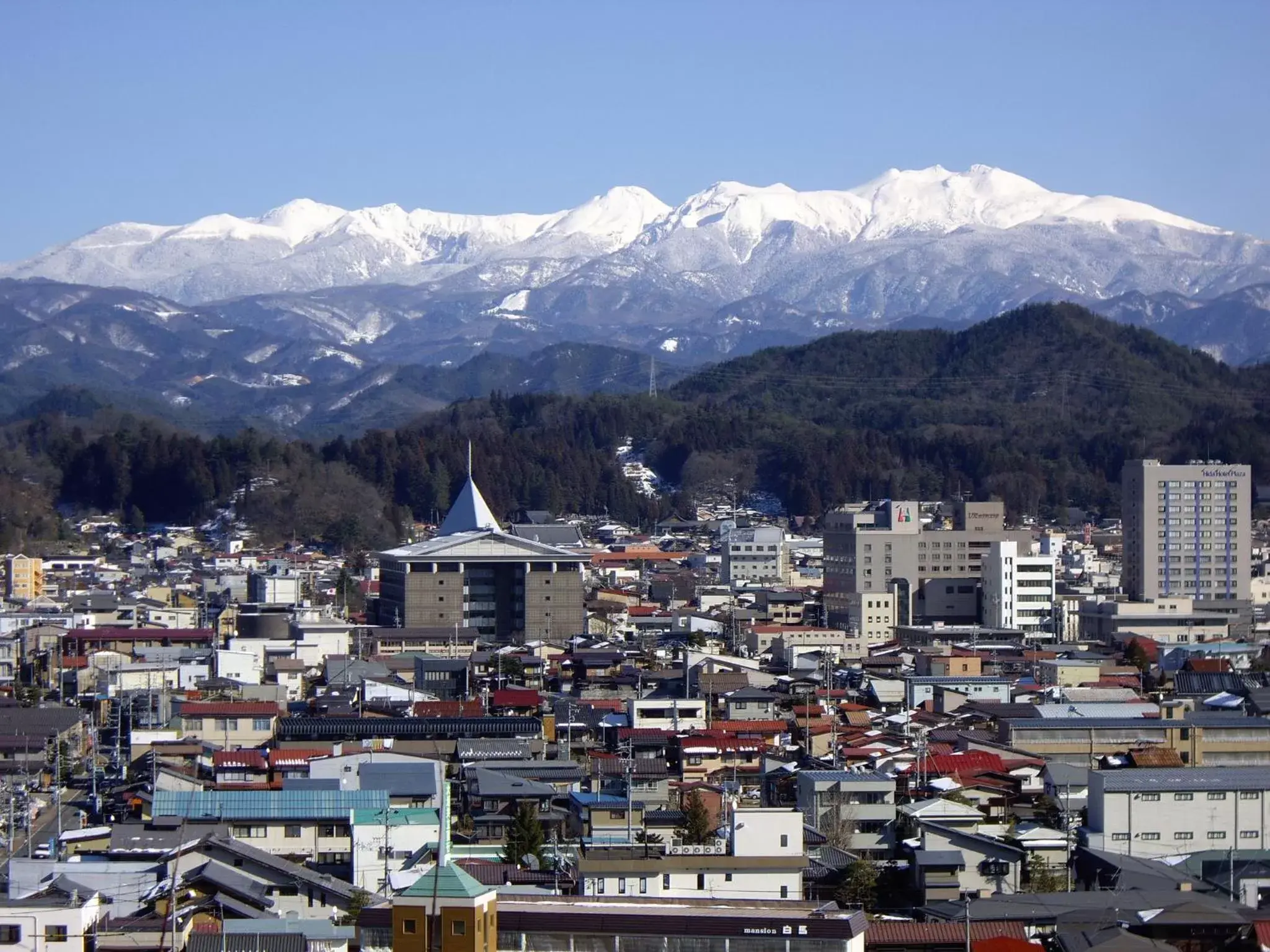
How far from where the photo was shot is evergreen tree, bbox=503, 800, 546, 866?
1561 cm

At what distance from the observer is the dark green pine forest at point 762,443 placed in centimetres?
5603

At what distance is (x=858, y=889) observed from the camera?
14.8 m

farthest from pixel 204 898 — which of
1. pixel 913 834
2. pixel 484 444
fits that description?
pixel 484 444

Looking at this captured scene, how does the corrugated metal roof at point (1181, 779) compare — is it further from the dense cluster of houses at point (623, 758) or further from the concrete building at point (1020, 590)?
the concrete building at point (1020, 590)

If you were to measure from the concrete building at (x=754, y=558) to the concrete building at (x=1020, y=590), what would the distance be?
917cm

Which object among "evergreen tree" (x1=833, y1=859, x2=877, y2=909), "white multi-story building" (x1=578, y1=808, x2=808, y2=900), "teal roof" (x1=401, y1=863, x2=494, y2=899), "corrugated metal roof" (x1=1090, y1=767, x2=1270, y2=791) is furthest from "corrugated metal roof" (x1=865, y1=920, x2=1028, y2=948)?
"teal roof" (x1=401, y1=863, x2=494, y2=899)

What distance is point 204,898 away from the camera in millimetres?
13617

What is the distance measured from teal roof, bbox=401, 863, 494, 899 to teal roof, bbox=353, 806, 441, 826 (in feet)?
23.9

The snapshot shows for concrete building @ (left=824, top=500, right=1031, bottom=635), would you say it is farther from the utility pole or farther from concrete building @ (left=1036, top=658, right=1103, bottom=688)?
the utility pole

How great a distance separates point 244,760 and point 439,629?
13.9m

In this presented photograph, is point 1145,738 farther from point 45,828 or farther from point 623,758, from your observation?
point 45,828

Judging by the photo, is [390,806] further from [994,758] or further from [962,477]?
[962,477]

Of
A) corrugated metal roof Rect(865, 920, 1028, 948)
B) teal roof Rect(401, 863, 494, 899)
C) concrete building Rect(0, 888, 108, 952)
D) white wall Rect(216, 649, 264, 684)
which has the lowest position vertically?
corrugated metal roof Rect(865, 920, 1028, 948)

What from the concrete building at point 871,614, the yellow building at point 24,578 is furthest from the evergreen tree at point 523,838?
the yellow building at point 24,578
